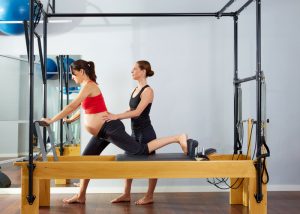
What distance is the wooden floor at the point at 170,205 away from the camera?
3953 mm

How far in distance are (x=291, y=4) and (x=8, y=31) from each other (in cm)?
308

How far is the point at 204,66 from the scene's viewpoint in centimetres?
509

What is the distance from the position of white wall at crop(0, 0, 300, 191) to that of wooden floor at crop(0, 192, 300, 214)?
444 millimetres

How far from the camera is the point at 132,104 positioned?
4.10m

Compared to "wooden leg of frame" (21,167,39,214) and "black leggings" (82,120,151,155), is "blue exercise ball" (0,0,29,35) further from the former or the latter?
"wooden leg of frame" (21,167,39,214)

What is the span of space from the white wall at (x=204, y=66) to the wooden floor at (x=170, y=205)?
44 centimetres

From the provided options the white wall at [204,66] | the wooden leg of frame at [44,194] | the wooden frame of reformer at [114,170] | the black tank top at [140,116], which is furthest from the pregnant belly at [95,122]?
the white wall at [204,66]

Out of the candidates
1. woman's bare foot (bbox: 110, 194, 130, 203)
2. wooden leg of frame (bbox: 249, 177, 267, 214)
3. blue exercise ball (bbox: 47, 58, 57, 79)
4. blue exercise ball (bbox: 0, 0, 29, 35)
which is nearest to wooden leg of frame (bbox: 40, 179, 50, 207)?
woman's bare foot (bbox: 110, 194, 130, 203)

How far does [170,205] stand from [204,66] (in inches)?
64.9

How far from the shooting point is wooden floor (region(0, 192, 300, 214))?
3953 mm

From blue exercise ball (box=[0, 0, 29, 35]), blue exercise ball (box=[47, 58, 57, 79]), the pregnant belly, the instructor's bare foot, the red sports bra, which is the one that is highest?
blue exercise ball (box=[0, 0, 29, 35])

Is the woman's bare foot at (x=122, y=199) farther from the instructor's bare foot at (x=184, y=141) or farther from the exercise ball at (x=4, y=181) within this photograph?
the exercise ball at (x=4, y=181)

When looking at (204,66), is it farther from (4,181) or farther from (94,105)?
(4,181)

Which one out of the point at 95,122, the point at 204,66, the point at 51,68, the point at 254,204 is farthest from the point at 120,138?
the point at 204,66
